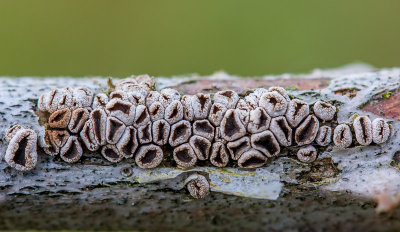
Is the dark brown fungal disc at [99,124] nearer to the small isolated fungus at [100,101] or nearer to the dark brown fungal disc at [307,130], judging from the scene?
the small isolated fungus at [100,101]

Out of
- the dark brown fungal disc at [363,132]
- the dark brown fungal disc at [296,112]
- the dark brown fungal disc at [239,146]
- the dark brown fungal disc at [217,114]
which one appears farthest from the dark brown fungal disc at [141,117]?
the dark brown fungal disc at [363,132]

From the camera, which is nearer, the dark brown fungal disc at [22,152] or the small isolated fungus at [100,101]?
the dark brown fungal disc at [22,152]

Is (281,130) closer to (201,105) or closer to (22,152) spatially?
(201,105)

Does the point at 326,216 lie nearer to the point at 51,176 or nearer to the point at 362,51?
the point at 51,176

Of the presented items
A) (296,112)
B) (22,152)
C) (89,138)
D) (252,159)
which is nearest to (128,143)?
(89,138)

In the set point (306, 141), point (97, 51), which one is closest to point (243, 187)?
point (306, 141)

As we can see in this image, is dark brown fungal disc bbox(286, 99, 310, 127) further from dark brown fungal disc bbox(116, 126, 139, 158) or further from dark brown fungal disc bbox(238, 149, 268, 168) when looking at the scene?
dark brown fungal disc bbox(116, 126, 139, 158)
